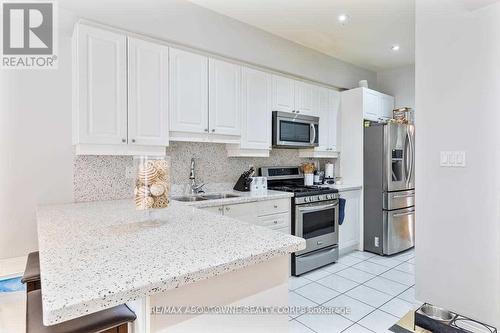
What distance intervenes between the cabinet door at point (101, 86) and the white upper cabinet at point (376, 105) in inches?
124

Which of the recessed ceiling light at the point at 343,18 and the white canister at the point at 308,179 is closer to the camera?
the recessed ceiling light at the point at 343,18

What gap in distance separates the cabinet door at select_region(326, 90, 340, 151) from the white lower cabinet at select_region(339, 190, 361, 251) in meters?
0.74

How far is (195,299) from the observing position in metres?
0.92

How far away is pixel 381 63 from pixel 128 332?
479cm

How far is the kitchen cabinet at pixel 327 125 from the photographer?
4000mm

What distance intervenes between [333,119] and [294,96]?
0.87 meters

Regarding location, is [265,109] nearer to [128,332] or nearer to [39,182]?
[39,182]

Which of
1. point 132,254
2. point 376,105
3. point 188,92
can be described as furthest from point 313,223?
point 132,254

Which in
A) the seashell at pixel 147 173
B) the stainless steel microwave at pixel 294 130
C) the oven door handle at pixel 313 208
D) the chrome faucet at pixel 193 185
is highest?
the stainless steel microwave at pixel 294 130

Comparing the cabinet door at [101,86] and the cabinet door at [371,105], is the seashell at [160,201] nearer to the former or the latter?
the cabinet door at [101,86]

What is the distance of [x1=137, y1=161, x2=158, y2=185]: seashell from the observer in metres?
1.27

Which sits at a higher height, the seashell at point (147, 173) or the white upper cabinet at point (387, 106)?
the white upper cabinet at point (387, 106)

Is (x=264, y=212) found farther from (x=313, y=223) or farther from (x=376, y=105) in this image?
(x=376, y=105)

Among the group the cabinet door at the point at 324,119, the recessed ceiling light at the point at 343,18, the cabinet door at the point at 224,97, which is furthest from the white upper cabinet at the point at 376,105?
the cabinet door at the point at 224,97
